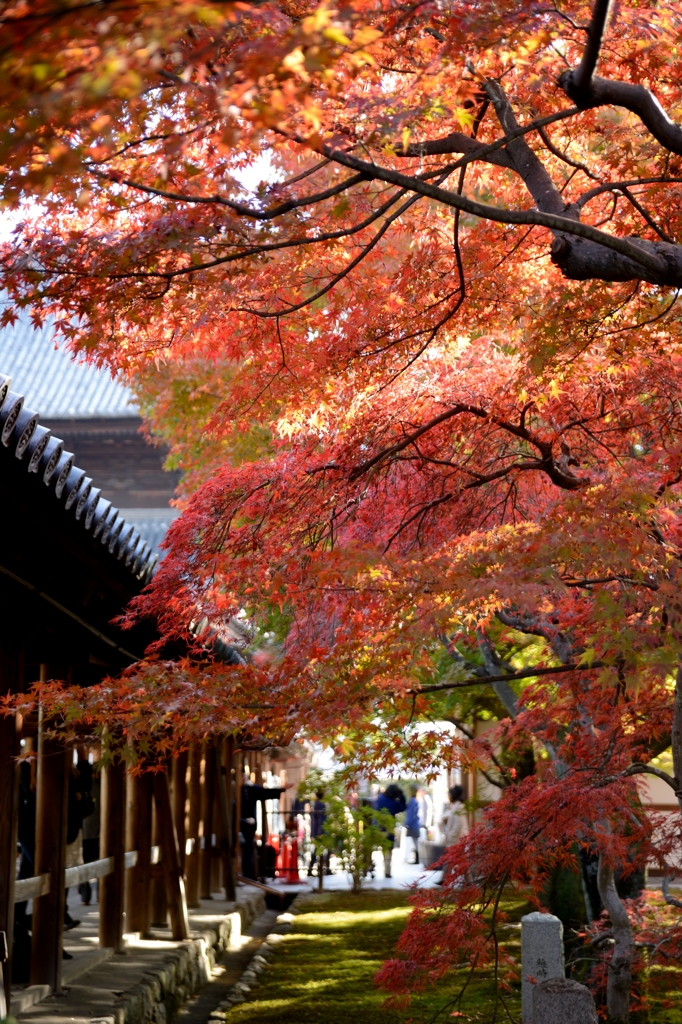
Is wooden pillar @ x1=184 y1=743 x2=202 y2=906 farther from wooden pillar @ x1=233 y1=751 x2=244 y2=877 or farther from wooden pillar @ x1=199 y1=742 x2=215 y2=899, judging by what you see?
wooden pillar @ x1=233 y1=751 x2=244 y2=877

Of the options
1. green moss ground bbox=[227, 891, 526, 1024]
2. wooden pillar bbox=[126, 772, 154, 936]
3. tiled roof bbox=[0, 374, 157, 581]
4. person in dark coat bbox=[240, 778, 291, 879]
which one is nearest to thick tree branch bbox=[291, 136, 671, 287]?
tiled roof bbox=[0, 374, 157, 581]

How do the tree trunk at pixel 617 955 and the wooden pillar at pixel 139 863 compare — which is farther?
the wooden pillar at pixel 139 863

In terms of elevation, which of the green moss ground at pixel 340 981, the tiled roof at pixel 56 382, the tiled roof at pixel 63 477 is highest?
the tiled roof at pixel 56 382

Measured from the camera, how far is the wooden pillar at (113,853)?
9547mm

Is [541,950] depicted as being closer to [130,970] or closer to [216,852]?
[130,970]

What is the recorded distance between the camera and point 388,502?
643 cm

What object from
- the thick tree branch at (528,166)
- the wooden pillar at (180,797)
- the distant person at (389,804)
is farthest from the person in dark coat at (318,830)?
the thick tree branch at (528,166)

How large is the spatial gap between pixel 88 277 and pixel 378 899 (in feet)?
52.1

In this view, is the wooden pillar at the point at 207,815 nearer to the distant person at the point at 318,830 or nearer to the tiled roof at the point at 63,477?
the distant person at the point at 318,830

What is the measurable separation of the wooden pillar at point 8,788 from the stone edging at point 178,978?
1.22 metres

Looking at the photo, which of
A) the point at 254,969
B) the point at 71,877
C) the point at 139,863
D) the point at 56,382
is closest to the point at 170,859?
the point at 139,863

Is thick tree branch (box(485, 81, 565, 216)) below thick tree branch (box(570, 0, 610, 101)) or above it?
above

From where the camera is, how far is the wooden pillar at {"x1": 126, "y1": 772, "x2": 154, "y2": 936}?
10.9 m

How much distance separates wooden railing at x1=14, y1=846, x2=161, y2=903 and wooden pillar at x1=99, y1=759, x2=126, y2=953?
0.44 feet
